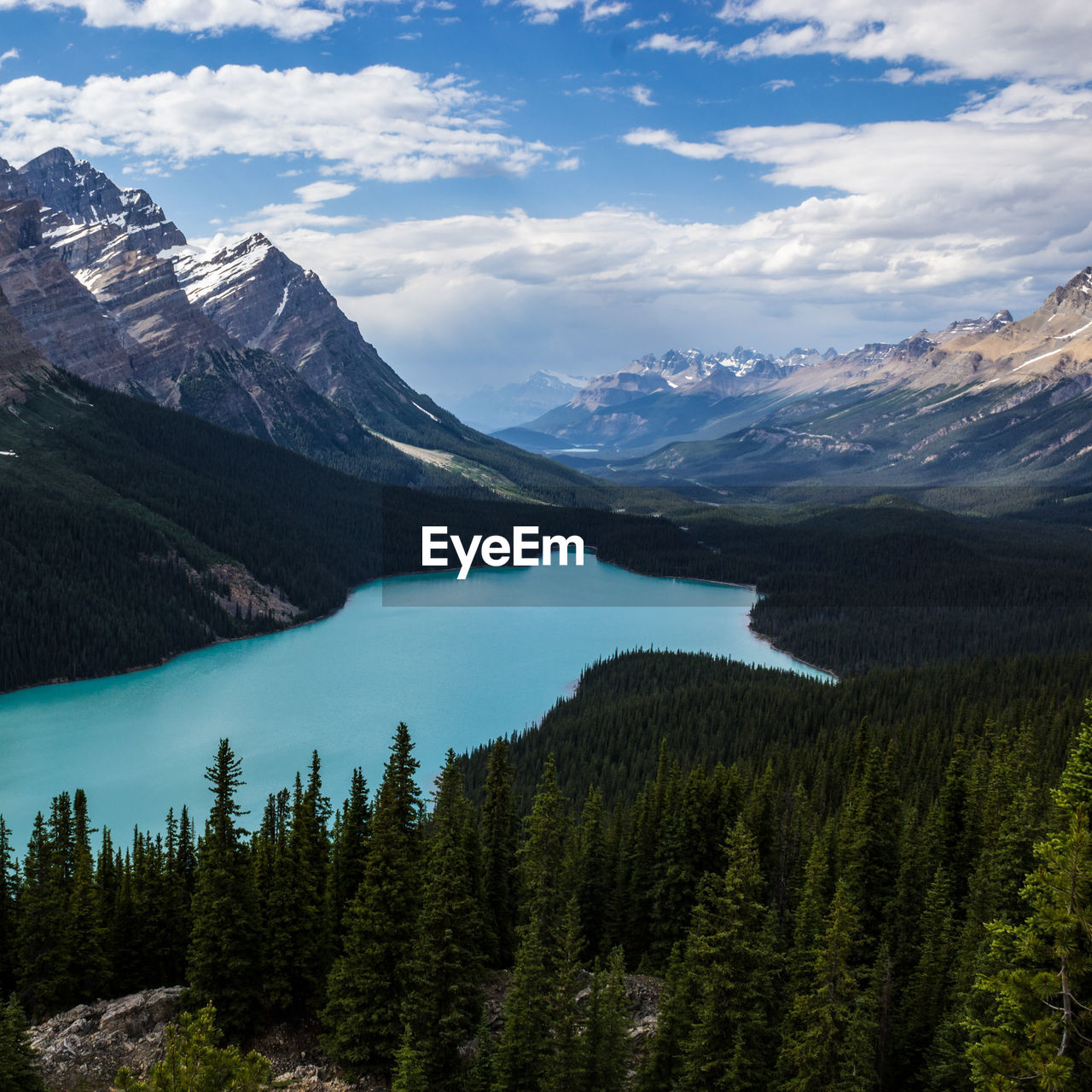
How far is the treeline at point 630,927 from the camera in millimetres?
25828

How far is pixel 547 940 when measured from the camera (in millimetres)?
42312

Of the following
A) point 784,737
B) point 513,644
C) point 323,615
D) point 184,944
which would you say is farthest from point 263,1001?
point 323,615

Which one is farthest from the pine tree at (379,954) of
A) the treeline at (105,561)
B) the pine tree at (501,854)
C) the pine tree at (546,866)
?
the treeline at (105,561)

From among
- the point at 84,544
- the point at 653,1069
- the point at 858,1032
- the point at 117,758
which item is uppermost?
the point at 84,544

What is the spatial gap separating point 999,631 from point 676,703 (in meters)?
81.3

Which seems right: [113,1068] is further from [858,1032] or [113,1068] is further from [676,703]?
[676,703]

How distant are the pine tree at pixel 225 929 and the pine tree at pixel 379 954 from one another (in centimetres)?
379

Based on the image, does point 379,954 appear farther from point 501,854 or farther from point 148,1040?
point 501,854

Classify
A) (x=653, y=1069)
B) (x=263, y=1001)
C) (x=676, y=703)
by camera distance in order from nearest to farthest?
(x=653, y=1069) < (x=263, y=1001) < (x=676, y=703)

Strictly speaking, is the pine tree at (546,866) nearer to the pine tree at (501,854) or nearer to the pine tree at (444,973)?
the pine tree at (501,854)

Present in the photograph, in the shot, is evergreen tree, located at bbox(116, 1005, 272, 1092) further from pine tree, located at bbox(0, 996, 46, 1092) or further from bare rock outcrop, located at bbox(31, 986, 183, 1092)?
bare rock outcrop, located at bbox(31, 986, 183, 1092)

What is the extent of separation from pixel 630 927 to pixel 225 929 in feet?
71.6

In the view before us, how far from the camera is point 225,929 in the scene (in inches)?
1480

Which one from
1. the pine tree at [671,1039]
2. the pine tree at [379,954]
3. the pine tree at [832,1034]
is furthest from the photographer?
the pine tree at [379,954]
